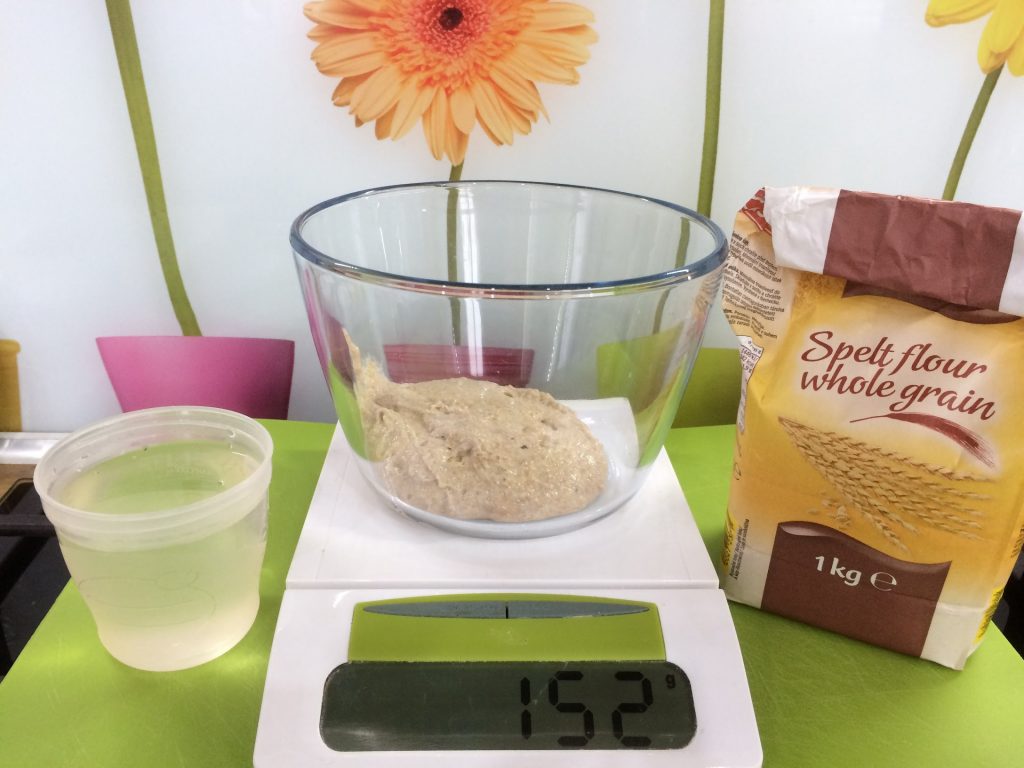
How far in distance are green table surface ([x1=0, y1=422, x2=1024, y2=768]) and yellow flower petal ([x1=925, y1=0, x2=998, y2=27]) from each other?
0.62 metres

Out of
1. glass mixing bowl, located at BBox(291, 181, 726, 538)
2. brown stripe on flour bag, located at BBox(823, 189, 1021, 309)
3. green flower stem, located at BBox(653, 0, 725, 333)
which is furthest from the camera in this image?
green flower stem, located at BBox(653, 0, 725, 333)

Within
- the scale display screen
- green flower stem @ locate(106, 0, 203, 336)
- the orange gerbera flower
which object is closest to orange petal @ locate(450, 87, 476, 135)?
the orange gerbera flower

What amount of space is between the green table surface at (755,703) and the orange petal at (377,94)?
0.53 metres

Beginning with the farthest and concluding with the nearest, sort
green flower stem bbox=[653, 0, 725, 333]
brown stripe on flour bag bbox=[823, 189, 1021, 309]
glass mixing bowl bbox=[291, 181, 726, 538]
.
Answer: green flower stem bbox=[653, 0, 725, 333] → glass mixing bowl bbox=[291, 181, 726, 538] → brown stripe on flour bag bbox=[823, 189, 1021, 309]

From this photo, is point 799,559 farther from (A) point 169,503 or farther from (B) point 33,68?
(B) point 33,68

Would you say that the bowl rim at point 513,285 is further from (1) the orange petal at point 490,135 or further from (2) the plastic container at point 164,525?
(1) the orange petal at point 490,135

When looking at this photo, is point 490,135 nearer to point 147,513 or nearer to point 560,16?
point 560,16

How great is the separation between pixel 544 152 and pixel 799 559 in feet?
1.70

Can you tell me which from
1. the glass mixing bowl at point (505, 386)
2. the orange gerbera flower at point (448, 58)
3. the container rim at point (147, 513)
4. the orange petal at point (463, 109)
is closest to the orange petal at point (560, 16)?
the orange gerbera flower at point (448, 58)

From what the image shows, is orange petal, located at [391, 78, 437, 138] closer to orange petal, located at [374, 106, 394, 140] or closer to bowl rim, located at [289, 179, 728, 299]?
orange petal, located at [374, 106, 394, 140]

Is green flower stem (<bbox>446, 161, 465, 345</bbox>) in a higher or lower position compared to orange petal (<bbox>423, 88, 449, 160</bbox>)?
lower

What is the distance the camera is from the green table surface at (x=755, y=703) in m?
0.50

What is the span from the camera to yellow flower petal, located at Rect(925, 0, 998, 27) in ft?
2.56

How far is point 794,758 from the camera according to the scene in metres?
0.50
